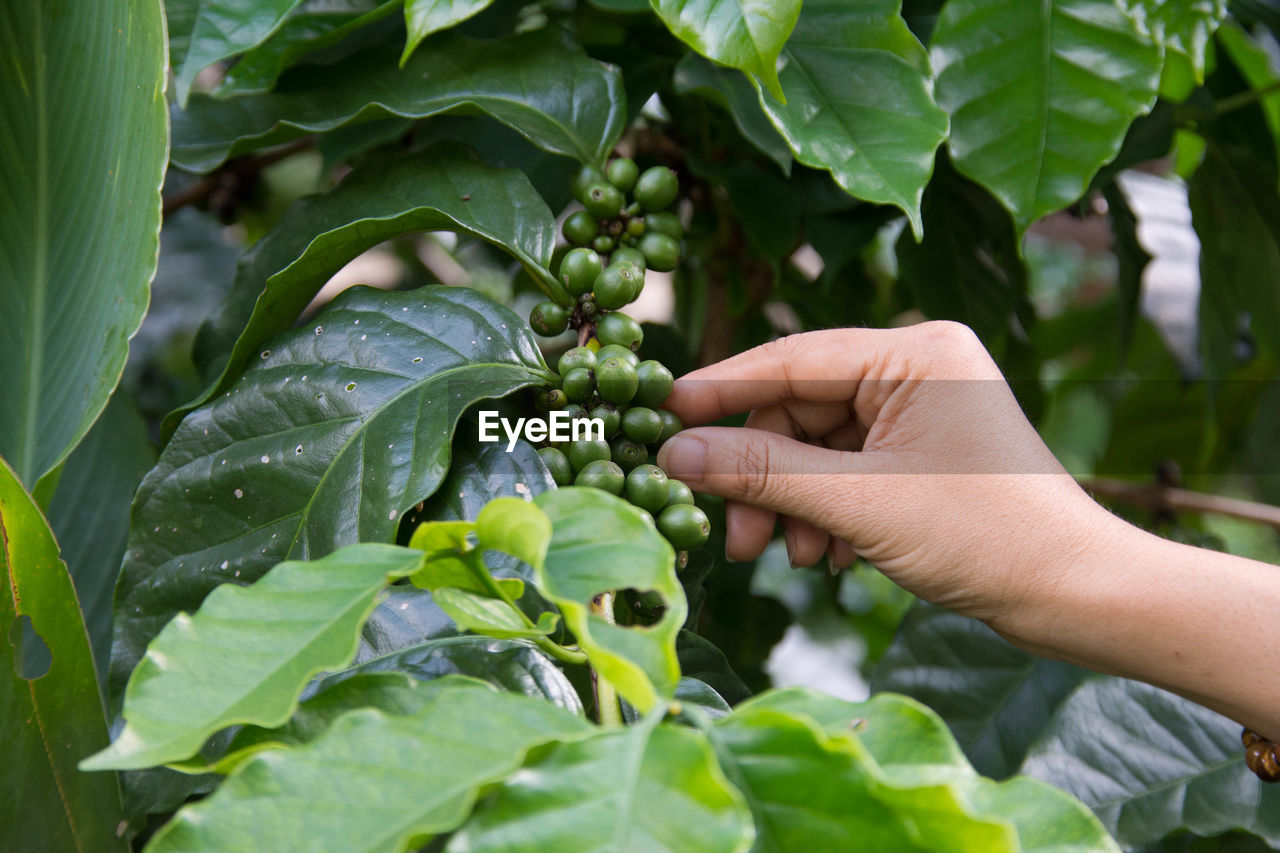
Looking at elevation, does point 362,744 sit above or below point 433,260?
above

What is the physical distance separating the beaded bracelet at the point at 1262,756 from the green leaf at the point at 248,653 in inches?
24.7

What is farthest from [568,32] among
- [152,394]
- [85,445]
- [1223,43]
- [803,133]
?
[152,394]

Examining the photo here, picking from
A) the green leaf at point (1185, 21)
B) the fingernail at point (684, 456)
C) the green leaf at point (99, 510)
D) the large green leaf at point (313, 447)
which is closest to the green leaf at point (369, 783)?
the large green leaf at point (313, 447)

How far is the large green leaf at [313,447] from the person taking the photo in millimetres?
578

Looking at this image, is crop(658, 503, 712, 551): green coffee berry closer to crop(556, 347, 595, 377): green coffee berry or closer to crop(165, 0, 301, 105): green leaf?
crop(556, 347, 595, 377): green coffee berry

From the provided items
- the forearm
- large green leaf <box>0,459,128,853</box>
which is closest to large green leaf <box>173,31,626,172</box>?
large green leaf <box>0,459,128,853</box>

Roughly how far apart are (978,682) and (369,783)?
2.42ft

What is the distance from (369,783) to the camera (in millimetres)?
327

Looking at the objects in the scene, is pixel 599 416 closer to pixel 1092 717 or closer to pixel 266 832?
pixel 266 832

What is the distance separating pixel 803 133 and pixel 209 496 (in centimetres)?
44

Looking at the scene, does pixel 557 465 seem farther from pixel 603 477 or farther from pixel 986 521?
pixel 986 521

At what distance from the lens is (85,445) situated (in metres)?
0.85

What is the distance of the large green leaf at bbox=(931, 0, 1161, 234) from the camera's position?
0.68 meters

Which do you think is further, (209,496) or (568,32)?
(568,32)
